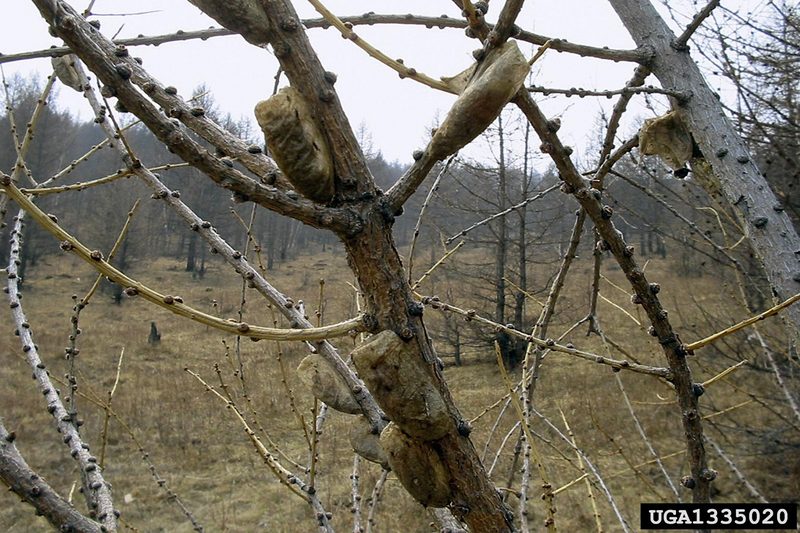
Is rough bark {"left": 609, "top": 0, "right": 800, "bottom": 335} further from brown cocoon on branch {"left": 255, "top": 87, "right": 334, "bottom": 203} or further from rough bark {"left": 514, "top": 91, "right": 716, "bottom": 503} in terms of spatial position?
brown cocoon on branch {"left": 255, "top": 87, "right": 334, "bottom": 203}

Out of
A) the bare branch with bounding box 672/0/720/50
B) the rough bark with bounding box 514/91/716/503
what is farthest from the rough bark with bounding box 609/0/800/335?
the rough bark with bounding box 514/91/716/503

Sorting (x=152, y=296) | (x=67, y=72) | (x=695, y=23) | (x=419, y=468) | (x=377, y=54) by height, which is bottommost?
(x=419, y=468)

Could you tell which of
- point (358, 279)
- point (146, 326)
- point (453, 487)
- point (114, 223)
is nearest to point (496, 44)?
point (358, 279)

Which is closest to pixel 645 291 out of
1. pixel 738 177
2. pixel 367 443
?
pixel 367 443

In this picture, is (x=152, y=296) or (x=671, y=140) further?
(x=671, y=140)

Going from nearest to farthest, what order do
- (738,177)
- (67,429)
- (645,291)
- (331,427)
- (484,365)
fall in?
1. (645,291)
2. (67,429)
3. (738,177)
4. (331,427)
5. (484,365)

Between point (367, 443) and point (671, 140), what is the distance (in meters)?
1.04

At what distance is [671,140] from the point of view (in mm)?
1412

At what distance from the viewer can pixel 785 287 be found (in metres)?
1.33

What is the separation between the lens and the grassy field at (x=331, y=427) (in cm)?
654

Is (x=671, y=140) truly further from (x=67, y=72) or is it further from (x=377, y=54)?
(x=67, y=72)

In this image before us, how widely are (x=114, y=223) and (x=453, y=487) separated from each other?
21558 millimetres

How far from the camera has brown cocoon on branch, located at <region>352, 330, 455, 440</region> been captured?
0.69m

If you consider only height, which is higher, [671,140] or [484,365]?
[671,140]
